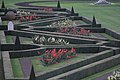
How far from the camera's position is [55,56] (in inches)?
809

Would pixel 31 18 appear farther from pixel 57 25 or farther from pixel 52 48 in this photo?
pixel 52 48

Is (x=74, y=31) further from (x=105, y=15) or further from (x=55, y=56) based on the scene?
(x=105, y=15)

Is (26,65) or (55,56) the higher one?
(55,56)

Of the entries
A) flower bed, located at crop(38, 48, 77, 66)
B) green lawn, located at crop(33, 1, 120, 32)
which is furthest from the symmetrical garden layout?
green lawn, located at crop(33, 1, 120, 32)

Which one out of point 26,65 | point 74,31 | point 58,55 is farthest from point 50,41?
point 74,31

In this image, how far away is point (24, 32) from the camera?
28.9 metres

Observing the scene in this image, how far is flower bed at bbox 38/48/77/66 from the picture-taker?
66.4ft

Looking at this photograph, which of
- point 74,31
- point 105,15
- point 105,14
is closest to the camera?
point 74,31

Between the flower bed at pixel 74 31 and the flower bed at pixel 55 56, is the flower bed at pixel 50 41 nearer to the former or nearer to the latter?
the flower bed at pixel 55 56

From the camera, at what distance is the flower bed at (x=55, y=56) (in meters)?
20.2

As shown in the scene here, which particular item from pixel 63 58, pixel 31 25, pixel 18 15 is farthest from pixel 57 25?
pixel 63 58

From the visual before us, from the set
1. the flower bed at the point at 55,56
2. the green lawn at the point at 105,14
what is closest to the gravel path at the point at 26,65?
the flower bed at the point at 55,56

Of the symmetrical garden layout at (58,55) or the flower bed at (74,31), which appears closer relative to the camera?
the symmetrical garden layout at (58,55)

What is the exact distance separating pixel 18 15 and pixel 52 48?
18181mm
